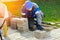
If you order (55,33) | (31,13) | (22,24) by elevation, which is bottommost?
(55,33)

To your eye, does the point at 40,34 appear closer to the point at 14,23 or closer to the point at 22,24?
the point at 22,24

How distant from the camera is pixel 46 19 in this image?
37.7 feet

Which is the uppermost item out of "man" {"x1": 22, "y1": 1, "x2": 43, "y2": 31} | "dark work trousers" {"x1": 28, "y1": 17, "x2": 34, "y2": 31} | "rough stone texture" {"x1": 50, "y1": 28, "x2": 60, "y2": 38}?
"man" {"x1": 22, "y1": 1, "x2": 43, "y2": 31}

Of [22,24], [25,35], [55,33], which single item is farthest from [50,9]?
[25,35]

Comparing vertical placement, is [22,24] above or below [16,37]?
above

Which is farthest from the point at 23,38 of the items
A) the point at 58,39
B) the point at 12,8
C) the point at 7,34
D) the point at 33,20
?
the point at 12,8

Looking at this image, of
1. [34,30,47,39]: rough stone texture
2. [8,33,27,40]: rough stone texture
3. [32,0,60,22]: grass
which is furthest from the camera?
[32,0,60,22]: grass

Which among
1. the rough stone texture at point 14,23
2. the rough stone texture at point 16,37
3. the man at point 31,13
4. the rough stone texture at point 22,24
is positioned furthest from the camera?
the man at point 31,13

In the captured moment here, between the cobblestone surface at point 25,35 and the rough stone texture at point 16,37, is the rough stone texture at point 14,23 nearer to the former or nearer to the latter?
the cobblestone surface at point 25,35

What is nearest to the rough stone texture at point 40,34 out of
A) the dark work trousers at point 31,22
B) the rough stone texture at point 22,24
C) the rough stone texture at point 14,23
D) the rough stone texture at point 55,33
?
the rough stone texture at point 55,33

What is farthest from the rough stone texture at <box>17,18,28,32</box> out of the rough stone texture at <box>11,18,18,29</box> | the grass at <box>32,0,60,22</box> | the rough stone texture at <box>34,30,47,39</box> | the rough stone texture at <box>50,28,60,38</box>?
the grass at <box>32,0,60,22</box>

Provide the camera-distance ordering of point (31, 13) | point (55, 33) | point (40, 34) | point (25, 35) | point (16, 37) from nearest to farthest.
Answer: point (16, 37), point (40, 34), point (25, 35), point (55, 33), point (31, 13)

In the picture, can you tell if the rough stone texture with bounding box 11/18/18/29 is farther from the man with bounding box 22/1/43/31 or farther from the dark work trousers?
the dark work trousers

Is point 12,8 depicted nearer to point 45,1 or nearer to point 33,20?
point 33,20
